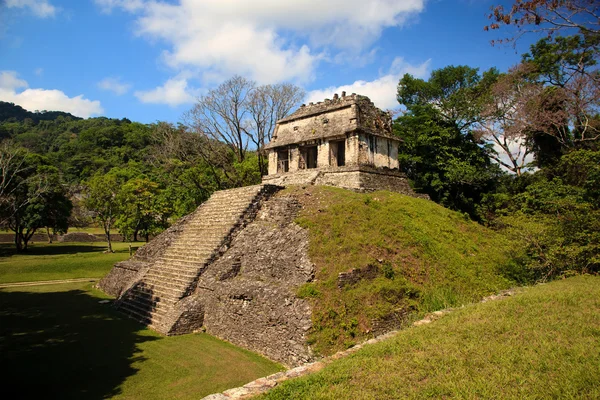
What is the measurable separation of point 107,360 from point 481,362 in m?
7.34

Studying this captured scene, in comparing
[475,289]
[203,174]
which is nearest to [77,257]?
[203,174]

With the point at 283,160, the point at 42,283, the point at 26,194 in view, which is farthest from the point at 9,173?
the point at 283,160

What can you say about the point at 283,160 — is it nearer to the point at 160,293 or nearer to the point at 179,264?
the point at 179,264

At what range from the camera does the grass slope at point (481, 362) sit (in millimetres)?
3838

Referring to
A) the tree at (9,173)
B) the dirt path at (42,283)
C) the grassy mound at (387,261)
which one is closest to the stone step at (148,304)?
the grassy mound at (387,261)

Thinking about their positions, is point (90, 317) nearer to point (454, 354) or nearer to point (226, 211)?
point (226, 211)

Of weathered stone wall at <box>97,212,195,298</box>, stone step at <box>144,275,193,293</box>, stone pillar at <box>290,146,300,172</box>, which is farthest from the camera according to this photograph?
stone pillar at <box>290,146,300,172</box>

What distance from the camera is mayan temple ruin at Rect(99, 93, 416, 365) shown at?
8.45 m

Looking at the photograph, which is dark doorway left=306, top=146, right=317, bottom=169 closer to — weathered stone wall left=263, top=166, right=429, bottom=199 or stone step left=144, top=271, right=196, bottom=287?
weathered stone wall left=263, top=166, right=429, bottom=199

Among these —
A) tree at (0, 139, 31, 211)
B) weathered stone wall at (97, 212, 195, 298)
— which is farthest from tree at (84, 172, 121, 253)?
weathered stone wall at (97, 212, 195, 298)

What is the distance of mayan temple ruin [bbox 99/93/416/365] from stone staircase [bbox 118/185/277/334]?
4cm

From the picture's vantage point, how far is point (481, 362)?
14.4ft

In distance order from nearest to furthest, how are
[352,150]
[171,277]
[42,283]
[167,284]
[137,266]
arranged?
[167,284], [171,277], [137,266], [352,150], [42,283]

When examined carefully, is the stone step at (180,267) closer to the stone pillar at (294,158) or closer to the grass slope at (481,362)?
the grass slope at (481,362)
